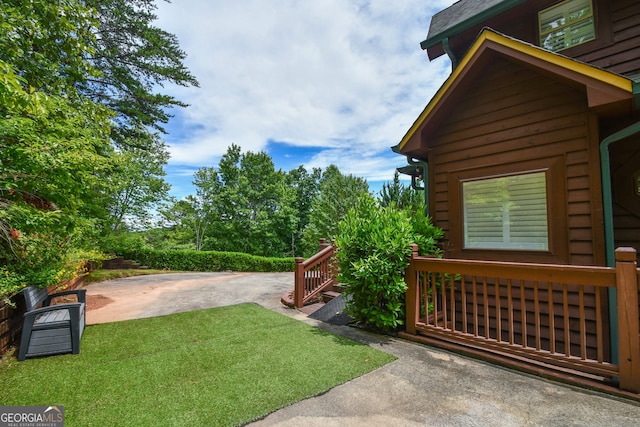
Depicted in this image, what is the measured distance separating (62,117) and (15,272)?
7.21 feet

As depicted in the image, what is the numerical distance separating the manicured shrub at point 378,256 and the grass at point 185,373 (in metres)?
0.66

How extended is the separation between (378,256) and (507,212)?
2.01 m

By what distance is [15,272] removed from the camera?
3.54m

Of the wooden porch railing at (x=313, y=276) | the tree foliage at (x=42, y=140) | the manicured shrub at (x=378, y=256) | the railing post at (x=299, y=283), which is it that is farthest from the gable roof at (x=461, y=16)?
the tree foliage at (x=42, y=140)

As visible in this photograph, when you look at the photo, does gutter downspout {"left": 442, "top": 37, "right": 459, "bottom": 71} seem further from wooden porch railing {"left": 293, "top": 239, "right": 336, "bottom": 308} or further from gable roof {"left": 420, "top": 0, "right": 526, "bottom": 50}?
wooden porch railing {"left": 293, "top": 239, "right": 336, "bottom": 308}

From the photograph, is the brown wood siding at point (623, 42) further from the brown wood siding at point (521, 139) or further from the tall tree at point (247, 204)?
the tall tree at point (247, 204)

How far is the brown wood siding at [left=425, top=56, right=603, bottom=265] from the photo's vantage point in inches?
129

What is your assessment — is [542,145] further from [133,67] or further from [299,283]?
[133,67]

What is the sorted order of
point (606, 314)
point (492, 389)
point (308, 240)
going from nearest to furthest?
point (492, 389) → point (606, 314) → point (308, 240)

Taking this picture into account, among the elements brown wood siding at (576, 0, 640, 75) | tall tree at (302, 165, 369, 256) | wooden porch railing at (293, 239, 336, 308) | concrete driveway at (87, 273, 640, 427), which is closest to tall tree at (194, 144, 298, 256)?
tall tree at (302, 165, 369, 256)

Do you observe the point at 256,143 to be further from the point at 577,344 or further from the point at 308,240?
the point at 577,344

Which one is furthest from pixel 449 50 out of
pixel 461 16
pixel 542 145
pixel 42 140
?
pixel 42 140

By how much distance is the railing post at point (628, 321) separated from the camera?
7.52 feet

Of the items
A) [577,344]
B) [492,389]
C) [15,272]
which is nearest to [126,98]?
[15,272]
